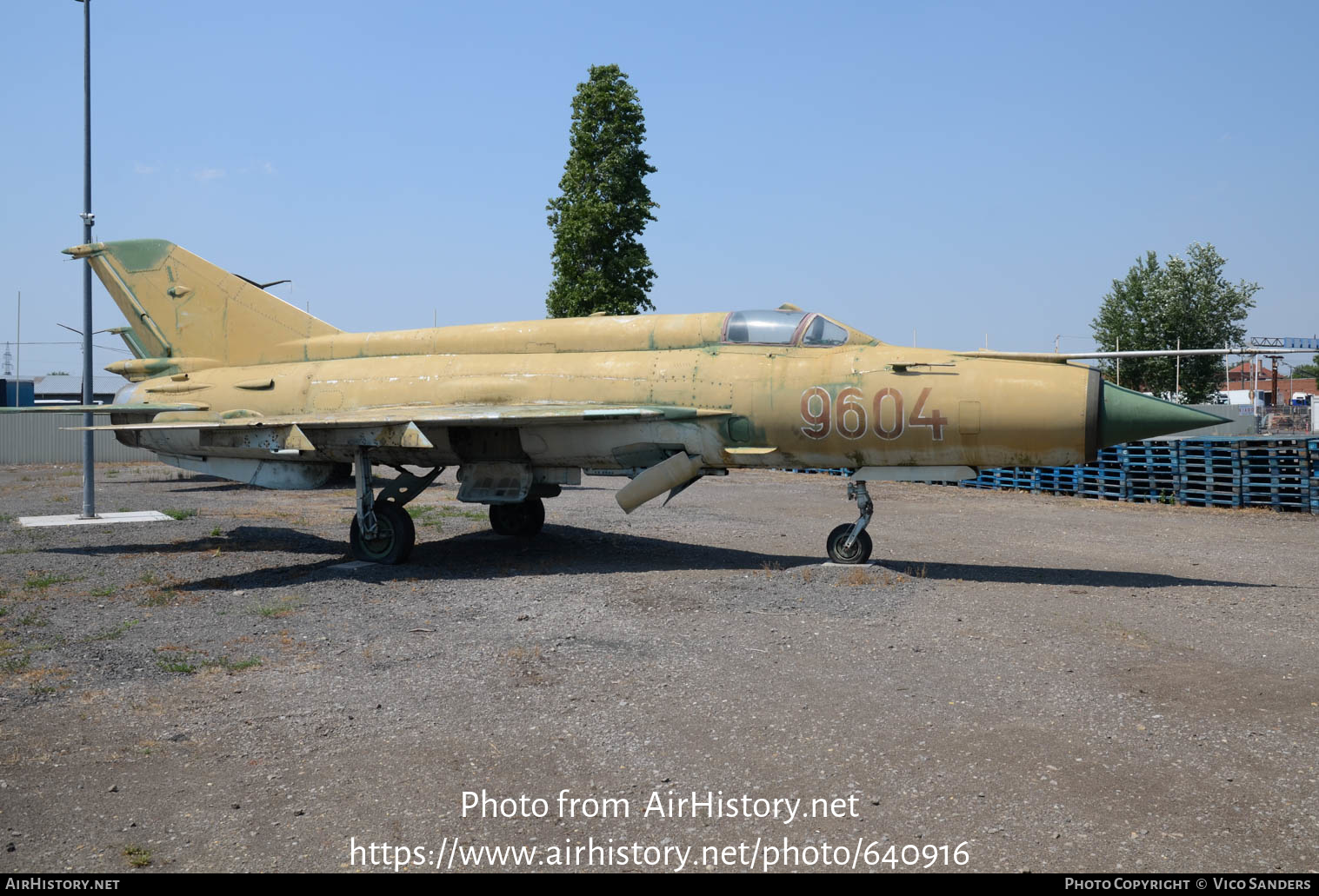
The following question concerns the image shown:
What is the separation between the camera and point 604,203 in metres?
29.8

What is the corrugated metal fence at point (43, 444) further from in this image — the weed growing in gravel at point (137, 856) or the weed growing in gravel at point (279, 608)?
the weed growing in gravel at point (137, 856)

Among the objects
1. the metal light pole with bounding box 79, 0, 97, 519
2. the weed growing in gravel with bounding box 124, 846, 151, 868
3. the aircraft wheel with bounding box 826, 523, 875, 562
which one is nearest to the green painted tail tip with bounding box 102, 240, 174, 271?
the metal light pole with bounding box 79, 0, 97, 519

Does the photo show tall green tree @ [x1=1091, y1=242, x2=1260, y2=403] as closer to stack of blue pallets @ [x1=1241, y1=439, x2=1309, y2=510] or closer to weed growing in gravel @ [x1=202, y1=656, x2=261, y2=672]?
stack of blue pallets @ [x1=1241, y1=439, x2=1309, y2=510]

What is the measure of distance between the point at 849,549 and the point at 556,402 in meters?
4.36

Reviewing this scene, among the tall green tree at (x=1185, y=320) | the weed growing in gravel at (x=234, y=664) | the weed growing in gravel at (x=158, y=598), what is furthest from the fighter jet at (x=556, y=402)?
the tall green tree at (x=1185, y=320)

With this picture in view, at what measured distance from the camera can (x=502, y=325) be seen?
1399 cm

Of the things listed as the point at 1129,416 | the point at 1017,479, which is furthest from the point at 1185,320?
the point at 1129,416

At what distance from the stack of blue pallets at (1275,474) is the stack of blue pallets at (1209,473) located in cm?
16

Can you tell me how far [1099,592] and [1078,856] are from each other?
22.2 ft

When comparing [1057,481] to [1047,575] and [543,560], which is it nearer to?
[1047,575]

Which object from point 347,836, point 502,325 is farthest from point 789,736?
point 502,325

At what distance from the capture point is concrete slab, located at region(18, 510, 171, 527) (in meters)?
16.8

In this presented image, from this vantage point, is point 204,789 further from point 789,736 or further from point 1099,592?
point 1099,592

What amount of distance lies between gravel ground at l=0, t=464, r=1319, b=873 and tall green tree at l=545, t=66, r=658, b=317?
57.9ft
